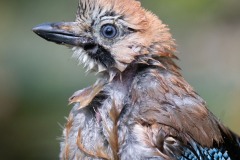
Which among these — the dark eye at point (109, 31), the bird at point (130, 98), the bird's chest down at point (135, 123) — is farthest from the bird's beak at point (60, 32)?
the bird's chest down at point (135, 123)

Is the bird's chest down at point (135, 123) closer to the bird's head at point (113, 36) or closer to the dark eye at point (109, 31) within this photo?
the bird's head at point (113, 36)

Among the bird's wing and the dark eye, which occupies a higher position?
the dark eye

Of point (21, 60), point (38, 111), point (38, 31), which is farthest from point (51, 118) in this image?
point (38, 31)

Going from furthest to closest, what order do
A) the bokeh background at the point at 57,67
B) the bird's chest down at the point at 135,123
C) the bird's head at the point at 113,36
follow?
1. the bokeh background at the point at 57,67
2. the bird's head at the point at 113,36
3. the bird's chest down at the point at 135,123

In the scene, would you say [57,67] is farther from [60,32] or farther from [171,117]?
[171,117]

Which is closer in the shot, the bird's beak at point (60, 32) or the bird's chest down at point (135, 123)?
the bird's chest down at point (135, 123)

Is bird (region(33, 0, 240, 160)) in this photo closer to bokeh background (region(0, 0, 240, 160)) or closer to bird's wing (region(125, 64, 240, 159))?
bird's wing (region(125, 64, 240, 159))

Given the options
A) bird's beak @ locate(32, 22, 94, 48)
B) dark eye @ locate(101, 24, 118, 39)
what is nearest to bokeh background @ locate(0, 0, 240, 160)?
bird's beak @ locate(32, 22, 94, 48)
